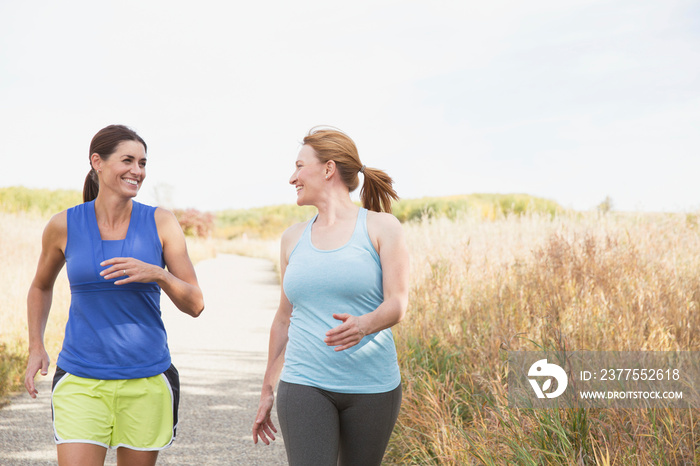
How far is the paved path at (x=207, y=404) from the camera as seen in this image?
16.0 ft

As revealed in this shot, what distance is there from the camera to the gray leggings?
7.69 feet

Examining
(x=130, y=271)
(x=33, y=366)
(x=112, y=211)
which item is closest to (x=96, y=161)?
(x=112, y=211)

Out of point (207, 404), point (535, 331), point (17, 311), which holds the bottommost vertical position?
point (207, 404)

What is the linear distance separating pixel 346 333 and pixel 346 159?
80 cm

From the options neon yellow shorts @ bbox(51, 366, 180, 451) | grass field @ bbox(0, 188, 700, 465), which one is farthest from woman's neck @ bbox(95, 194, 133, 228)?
grass field @ bbox(0, 188, 700, 465)

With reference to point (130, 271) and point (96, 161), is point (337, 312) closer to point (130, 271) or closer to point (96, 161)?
point (130, 271)

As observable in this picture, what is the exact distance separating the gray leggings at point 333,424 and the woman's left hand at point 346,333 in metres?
0.25

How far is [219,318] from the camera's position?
1288cm

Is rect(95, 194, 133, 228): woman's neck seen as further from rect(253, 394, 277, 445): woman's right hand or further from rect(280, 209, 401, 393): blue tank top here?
rect(253, 394, 277, 445): woman's right hand

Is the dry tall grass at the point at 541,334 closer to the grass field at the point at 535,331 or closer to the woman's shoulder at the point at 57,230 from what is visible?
the grass field at the point at 535,331

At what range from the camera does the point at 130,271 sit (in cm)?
252

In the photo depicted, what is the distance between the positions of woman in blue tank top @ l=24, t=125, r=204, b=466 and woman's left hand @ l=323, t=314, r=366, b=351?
2.71ft

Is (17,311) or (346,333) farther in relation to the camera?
(17,311)

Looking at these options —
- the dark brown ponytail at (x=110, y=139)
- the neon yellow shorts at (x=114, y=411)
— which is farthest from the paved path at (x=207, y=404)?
the dark brown ponytail at (x=110, y=139)
